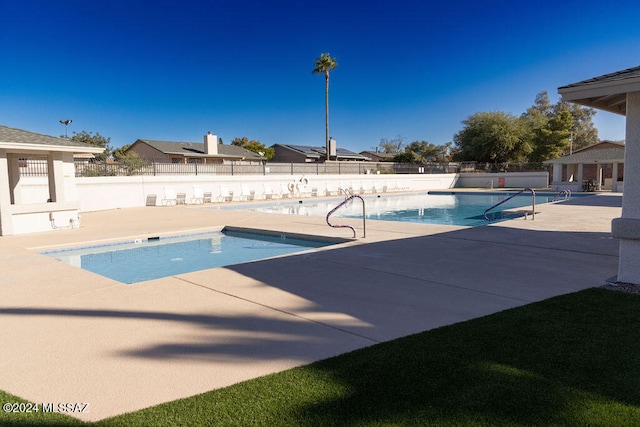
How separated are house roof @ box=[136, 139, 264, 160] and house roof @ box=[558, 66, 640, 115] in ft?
142

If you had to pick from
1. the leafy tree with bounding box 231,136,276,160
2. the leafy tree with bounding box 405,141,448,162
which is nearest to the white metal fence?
the leafy tree with bounding box 231,136,276,160

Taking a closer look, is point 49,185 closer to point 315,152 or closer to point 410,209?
point 410,209

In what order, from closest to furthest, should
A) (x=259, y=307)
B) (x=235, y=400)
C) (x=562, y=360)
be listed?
(x=235, y=400) < (x=562, y=360) < (x=259, y=307)

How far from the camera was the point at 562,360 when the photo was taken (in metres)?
3.41

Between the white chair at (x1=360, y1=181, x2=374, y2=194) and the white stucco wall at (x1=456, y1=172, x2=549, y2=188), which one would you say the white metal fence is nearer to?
the white stucco wall at (x1=456, y1=172, x2=549, y2=188)

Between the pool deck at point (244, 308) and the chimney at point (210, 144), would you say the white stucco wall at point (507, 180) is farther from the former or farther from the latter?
the pool deck at point (244, 308)

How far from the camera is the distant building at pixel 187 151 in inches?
1852

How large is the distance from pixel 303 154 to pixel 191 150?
1569 centimetres

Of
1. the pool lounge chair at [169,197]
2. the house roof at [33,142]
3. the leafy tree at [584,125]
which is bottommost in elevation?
the pool lounge chair at [169,197]

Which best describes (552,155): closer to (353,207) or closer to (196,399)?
(353,207)

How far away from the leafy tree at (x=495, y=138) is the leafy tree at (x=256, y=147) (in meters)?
26.6

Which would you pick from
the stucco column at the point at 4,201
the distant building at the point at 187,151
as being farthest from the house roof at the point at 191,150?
the stucco column at the point at 4,201

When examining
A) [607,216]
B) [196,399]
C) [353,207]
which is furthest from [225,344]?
[353,207]

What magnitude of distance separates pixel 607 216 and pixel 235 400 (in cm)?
1510
